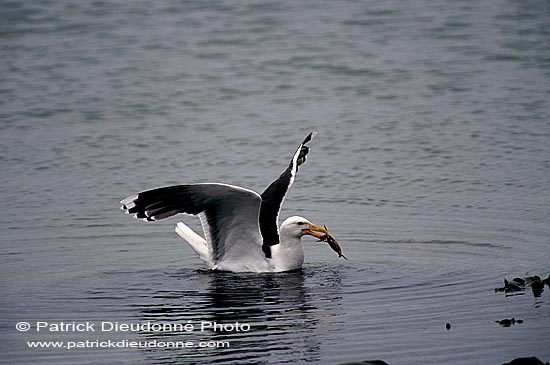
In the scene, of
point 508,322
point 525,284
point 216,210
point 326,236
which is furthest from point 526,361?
A: point 216,210

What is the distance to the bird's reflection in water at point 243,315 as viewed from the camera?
8062mm

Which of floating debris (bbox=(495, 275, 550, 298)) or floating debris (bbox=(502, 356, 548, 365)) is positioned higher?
floating debris (bbox=(502, 356, 548, 365))

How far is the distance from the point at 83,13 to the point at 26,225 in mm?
12595

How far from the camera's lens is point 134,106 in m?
18.0

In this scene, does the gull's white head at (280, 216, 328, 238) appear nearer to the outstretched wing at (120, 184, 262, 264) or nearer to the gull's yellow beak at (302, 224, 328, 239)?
the gull's yellow beak at (302, 224, 328, 239)

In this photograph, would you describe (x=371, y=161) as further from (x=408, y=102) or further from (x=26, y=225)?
(x=26, y=225)

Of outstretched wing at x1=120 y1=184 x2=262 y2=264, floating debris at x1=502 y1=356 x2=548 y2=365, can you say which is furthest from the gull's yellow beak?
floating debris at x1=502 y1=356 x2=548 y2=365

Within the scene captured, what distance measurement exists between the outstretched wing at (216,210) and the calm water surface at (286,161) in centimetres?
34

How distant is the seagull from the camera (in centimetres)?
1032

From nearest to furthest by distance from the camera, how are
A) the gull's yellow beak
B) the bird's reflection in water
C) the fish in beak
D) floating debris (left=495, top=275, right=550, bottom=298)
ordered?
1. the bird's reflection in water
2. floating debris (left=495, top=275, right=550, bottom=298)
3. the fish in beak
4. the gull's yellow beak

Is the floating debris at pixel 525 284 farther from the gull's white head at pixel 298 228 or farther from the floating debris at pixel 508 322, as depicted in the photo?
the gull's white head at pixel 298 228

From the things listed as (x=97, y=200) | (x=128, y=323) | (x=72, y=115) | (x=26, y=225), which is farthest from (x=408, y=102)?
(x=128, y=323)

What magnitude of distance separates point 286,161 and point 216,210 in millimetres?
4276

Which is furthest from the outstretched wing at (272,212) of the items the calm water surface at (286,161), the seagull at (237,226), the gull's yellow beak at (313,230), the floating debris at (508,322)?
the floating debris at (508,322)
